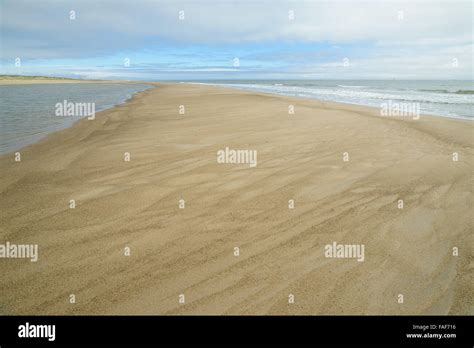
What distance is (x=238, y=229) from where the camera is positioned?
14.9 feet

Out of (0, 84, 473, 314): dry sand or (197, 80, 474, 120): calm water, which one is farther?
(197, 80, 474, 120): calm water

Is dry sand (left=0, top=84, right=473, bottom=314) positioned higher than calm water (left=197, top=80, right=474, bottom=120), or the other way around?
calm water (left=197, top=80, right=474, bottom=120)

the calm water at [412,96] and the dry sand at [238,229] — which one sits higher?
the calm water at [412,96]

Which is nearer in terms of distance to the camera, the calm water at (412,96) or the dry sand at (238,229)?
the dry sand at (238,229)

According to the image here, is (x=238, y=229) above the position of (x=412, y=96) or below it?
below

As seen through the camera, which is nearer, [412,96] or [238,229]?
[238,229]

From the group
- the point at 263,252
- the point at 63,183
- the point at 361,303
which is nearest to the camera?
the point at 361,303

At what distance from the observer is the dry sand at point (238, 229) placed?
3242 mm

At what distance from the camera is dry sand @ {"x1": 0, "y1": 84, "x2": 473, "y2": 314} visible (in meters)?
3.24

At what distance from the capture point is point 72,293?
3.26m

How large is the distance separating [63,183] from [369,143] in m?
8.47
